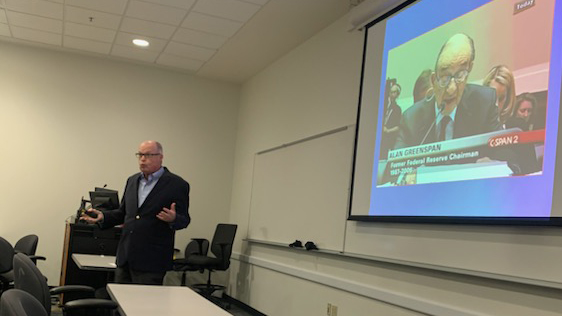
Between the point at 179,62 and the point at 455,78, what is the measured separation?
4.51 metres

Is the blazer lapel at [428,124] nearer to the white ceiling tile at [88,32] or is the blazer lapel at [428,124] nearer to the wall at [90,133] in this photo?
the white ceiling tile at [88,32]

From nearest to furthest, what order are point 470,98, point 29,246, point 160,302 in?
point 160,302, point 470,98, point 29,246

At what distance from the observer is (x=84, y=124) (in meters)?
6.82

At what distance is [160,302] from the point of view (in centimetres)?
233

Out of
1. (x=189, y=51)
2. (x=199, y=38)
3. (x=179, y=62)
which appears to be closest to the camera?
(x=199, y=38)

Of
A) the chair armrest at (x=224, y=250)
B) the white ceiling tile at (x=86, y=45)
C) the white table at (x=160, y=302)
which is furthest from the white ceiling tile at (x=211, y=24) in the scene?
the white table at (x=160, y=302)

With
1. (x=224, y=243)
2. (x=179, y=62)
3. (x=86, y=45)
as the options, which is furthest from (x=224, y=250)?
(x=86, y=45)

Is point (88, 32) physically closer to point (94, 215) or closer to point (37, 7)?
point (37, 7)

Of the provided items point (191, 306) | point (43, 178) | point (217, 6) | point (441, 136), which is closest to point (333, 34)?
point (217, 6)

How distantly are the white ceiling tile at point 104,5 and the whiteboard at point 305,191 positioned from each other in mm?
2249

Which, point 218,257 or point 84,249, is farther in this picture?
point 218,257

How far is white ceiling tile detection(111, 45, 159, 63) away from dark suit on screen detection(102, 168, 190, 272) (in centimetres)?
329

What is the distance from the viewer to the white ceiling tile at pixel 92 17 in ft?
17.3

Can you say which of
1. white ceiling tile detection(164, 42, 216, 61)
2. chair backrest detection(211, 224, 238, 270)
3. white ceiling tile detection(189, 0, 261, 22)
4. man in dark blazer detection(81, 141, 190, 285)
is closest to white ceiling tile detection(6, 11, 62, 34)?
white ceiling tile detection(164, 42, 216, 61)
